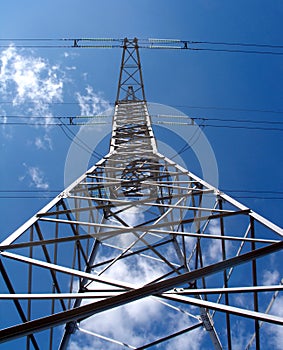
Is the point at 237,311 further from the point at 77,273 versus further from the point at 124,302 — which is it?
the point at 77,273

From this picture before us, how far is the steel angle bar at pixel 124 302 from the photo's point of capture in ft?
8.70

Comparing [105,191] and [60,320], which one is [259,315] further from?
[105,191]

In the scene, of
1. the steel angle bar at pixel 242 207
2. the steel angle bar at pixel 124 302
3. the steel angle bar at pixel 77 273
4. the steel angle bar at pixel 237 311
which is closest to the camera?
the steel angle bar at pixel 124 302

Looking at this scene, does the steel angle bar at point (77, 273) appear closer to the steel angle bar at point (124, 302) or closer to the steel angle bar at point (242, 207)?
the steel angle bar at point (124, 302)

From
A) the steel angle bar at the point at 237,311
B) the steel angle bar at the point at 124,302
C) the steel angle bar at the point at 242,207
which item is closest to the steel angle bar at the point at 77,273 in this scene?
the steel angle bar at the point at 124,302

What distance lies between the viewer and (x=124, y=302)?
9.77ft

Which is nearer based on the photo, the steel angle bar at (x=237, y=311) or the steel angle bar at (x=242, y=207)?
the steel angle bar at (x=237, y=311)

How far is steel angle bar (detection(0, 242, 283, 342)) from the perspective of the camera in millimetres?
2650

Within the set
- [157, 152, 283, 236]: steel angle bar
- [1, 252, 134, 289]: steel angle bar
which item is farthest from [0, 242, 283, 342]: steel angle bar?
[157, 152, 283, 236]: steel angle bar

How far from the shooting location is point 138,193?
25.6 feet

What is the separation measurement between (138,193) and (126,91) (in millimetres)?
9578

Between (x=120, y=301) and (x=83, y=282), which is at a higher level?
(x=120, y=301)

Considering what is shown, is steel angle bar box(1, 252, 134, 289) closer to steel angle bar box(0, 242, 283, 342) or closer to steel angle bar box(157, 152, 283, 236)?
steel angle bar box(0, 242, 283, 342)

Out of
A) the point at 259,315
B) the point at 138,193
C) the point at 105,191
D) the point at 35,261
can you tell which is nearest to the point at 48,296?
the point at 35,261
